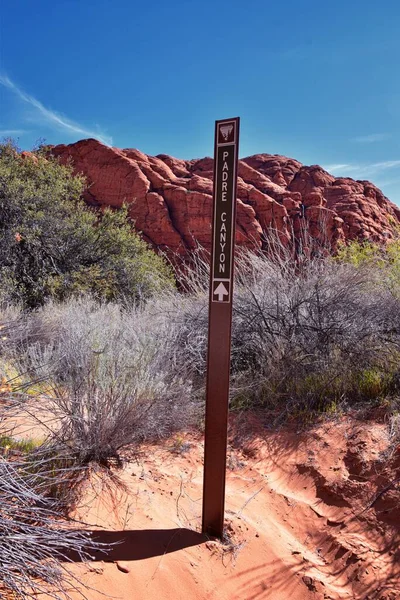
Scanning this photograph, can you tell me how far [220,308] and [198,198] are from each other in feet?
89.6

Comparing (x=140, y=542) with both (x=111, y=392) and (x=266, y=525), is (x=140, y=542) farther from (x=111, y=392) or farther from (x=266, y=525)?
(x=111, y=392)

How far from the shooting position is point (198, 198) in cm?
2931

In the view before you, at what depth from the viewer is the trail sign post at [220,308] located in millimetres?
2865

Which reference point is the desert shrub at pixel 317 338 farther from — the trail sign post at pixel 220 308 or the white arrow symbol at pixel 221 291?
the white arrow symbol at pixel 221 291

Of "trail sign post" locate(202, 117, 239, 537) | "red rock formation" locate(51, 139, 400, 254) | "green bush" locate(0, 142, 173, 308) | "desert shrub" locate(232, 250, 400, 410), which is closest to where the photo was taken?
"trail sign post" locate(202, 117, 239, 537)

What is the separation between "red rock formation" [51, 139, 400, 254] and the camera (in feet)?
93.7

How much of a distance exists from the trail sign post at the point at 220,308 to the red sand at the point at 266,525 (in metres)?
0.38

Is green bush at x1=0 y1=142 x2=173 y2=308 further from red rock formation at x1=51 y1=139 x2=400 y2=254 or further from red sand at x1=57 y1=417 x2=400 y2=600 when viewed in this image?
red rock formation at x1=51 y1=139 x2=400 y2=254

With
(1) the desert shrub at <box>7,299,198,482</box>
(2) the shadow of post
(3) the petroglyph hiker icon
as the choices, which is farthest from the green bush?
(3) the petroglyph hiker icon

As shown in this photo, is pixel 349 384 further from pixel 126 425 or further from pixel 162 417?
pixel 126 425

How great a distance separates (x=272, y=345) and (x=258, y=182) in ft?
96.4

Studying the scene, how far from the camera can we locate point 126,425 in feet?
12.6

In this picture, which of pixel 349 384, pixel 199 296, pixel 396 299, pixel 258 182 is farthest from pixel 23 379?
pixel 258 182

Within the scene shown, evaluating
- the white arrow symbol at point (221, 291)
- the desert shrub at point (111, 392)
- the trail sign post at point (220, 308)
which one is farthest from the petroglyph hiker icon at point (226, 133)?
the desert shrub at point (111, 392)
